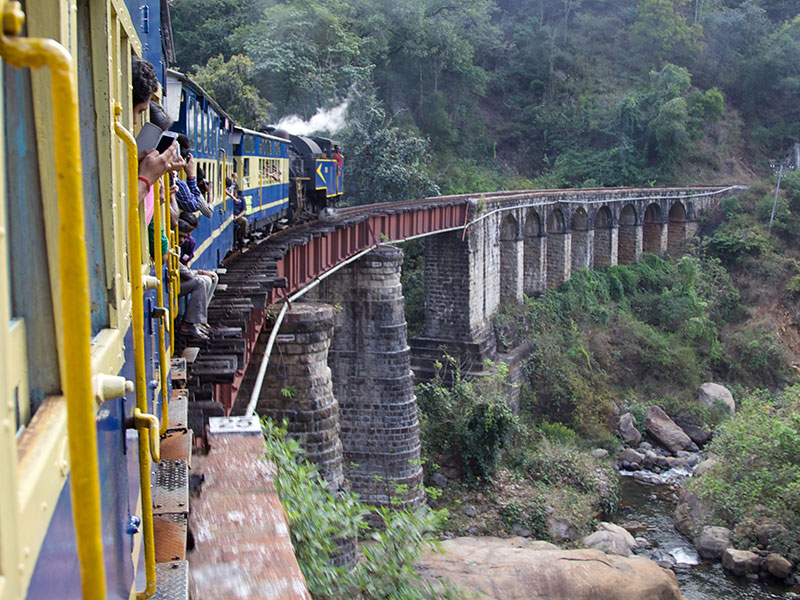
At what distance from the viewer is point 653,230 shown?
43.0m

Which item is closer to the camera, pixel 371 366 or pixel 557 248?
pixel 371 366

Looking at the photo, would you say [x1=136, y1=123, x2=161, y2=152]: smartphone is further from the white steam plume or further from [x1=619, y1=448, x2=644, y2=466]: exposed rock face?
the white steam plume

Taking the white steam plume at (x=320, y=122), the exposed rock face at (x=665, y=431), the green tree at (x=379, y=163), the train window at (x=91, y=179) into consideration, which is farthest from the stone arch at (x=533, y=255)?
the train window at (x=91, y=179)

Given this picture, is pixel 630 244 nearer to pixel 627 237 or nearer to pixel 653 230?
pixel 627 237

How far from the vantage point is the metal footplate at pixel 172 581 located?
10.8 feet

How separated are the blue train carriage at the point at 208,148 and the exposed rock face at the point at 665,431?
59.8 ft

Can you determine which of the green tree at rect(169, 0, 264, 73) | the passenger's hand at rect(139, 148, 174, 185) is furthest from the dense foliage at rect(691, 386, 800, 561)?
the green tree at rect(169, 0, 264, 73)

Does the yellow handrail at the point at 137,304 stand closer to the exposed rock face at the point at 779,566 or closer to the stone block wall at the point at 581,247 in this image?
the exposed rock face at the point at 779,566

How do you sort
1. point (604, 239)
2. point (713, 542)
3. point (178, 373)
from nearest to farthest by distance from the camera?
point (178, 373) → point (713, 542) → point (604, 239)

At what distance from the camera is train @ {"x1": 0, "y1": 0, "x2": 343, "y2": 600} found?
131 centimetres

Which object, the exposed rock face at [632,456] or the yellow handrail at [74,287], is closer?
the yellow handrail at [74,287]

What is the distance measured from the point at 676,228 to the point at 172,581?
1730 inches

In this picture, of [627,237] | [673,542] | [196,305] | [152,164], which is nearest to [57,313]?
[152,164]

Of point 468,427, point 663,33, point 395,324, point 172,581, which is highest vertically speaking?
point 663,33
